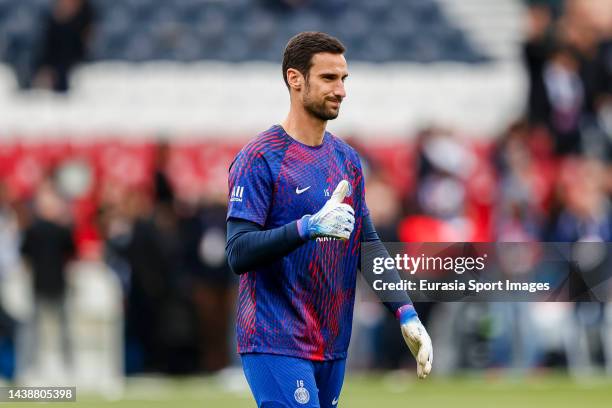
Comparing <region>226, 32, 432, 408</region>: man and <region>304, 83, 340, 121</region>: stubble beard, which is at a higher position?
<region>304, 83, 340, 121</region>: stubble beard

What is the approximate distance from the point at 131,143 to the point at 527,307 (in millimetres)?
5695

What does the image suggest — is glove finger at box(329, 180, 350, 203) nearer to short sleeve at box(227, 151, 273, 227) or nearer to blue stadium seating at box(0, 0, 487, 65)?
short sleeve at box(227, 151, 273, 227)

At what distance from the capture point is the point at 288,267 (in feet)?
A: 18.1

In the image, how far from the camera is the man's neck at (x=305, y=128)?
5629mm

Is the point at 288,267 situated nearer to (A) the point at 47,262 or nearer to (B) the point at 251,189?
(B) the point at 251,189

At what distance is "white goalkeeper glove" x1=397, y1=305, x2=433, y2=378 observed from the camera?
18.2ft

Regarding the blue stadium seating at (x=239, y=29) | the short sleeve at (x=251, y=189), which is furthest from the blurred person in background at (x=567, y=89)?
the short sleeve at (x=251, y=189)

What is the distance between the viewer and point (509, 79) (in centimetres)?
1983

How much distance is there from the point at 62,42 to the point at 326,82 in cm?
1380

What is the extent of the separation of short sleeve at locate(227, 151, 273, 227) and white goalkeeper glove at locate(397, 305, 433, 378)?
0.75 m

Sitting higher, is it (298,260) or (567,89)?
(567,89)

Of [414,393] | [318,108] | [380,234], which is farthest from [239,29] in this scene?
[318,108]

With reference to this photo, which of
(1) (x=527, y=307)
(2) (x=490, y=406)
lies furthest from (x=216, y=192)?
(2) (x=490, y=406)

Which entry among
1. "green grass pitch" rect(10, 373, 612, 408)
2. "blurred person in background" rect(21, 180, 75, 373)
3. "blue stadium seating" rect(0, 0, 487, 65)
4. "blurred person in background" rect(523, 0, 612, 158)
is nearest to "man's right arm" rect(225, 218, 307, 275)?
"green grass pitch" rect(10, 373, 612, 408)
